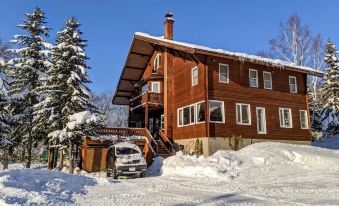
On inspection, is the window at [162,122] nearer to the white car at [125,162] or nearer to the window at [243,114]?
the window at [243,114]

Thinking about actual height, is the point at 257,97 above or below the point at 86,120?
above

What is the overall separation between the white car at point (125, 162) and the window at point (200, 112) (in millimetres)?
6099

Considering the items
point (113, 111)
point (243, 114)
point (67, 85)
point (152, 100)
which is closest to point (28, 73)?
point (67, 85)

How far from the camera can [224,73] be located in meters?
23.8

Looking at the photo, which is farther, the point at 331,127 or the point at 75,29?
the point at 331,127

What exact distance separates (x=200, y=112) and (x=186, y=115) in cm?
218

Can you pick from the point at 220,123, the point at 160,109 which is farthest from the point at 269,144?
the point at 160,109

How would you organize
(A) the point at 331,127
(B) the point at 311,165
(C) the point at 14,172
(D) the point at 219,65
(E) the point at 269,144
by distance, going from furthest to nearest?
(A) the point at 331,127, (D) the point at 219,65, (E) the point at 269,144, (B) the point at 311,165, (C) the point at 14,172

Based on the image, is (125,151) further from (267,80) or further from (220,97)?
(267,80)

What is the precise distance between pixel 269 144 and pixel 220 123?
3.68 metres

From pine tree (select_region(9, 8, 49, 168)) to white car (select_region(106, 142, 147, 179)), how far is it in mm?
9246

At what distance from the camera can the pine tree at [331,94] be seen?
3675cm

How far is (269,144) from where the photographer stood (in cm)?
2222

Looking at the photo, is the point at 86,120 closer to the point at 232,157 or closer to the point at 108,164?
the point at 108,164
